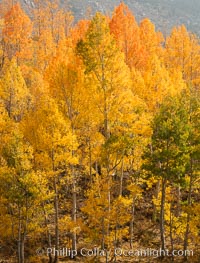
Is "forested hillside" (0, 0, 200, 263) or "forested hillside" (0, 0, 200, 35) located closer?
"forested hillside" (0, 0, 200, 263)

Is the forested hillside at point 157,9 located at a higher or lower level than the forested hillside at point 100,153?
higher

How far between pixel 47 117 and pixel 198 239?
11.7 meters

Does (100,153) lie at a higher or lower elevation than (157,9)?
lower

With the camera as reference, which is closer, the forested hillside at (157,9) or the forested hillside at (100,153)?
the forested hillside at (100,153)

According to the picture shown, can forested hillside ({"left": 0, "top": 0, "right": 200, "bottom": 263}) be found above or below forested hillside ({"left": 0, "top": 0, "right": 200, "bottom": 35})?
below

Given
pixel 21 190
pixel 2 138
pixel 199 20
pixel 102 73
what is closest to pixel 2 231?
pixel 21 190

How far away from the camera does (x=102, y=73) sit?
18781 millimetres

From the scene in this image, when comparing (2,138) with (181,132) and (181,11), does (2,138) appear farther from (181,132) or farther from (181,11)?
(181,11)

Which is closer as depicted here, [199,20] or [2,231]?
[2,231]

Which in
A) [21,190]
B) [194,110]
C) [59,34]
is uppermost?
[59,34]

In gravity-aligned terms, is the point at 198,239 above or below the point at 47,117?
below

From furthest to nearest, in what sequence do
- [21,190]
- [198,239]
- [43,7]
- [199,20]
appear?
[199,20]
[43,7]
[198,239]
[21,190]

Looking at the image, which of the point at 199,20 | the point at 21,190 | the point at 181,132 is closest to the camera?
the point at 181,132

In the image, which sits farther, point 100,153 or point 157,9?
point 157,9
